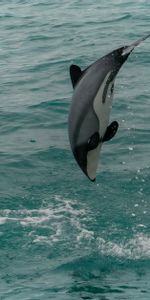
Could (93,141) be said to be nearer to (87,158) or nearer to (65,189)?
(87,158)

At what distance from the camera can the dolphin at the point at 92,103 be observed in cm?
539

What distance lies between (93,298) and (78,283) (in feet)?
1.78

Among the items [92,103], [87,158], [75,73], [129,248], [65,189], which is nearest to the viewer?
[92,103]

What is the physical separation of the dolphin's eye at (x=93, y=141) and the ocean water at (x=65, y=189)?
265 cm

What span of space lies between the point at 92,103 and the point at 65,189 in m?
5.56

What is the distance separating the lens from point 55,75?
1697 cm

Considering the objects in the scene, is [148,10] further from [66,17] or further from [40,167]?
[40,167]

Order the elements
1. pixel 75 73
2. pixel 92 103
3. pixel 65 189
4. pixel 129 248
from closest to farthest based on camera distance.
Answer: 1. pixel 92 103
2. pixel 75 73
3. pixel 129 248
4. pixel 65 189

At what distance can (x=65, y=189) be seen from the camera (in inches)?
429

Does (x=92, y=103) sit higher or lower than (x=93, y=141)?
higher

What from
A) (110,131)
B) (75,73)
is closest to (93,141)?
(110,131)

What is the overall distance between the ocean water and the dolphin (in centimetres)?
270

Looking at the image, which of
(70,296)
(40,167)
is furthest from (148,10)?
(70,296)

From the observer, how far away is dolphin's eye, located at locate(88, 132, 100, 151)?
5.53 meters
